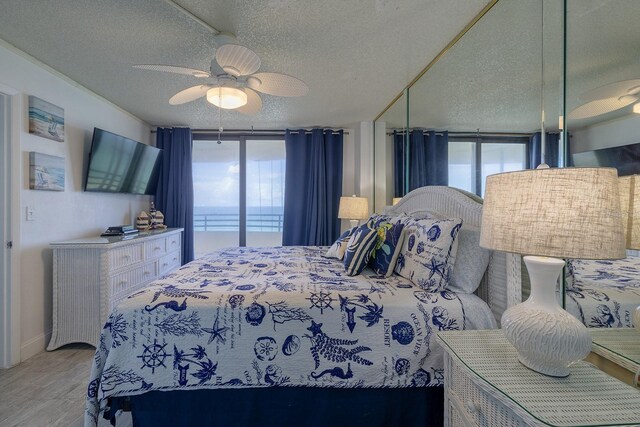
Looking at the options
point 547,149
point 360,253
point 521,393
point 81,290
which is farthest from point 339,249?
point 81,290

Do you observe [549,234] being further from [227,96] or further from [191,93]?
[191,93]

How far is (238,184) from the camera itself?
4.50m

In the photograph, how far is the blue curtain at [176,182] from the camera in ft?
13.8

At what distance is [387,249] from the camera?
1.83 meters

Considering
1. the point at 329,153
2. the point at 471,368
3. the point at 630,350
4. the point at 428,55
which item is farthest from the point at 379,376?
the point at 329,153

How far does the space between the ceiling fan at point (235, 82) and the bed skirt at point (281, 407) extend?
6.02ft

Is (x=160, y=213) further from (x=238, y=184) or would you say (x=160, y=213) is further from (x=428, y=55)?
(x=428, y=55)

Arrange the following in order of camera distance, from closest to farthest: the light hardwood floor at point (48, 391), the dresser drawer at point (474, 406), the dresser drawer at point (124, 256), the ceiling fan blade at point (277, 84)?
1. the dresser drawer at point (474, 406)
2. the light hardwood floor at point (48, 391)
3. the ceiling fan blade at point (277, 84)
4. the dresser drawer at point (124, 256)

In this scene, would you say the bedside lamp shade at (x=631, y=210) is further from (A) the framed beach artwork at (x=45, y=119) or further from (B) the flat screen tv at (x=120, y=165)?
(B) the flat screen tv at (x=120, y=165)

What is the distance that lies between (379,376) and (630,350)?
90 centimetres

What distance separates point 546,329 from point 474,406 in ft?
1.19

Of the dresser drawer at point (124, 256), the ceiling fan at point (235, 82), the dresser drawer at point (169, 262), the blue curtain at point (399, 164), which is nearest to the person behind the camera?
the ceiling fan at point (235, 82)

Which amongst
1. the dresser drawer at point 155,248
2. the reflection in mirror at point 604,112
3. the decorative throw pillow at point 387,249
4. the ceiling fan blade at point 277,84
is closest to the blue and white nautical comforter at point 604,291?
the reflection in mirror at point 604,112

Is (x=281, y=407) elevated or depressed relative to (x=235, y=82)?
depressed
